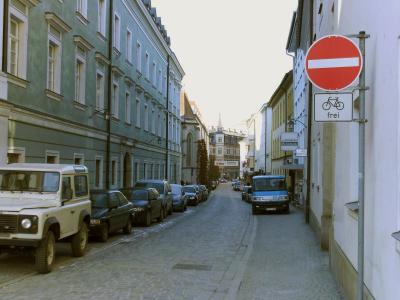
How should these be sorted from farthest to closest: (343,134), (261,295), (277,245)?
(277,245) → (343,134) → (261,295)

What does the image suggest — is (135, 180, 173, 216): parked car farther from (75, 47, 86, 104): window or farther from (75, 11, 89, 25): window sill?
(75, 11, 89, 25): window sill

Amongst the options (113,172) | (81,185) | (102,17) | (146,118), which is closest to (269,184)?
(113,172)

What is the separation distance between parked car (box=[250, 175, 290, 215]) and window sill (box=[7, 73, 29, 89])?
648 inches

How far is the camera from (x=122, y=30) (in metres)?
29.2

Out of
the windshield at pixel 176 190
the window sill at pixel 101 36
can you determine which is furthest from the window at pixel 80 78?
the windshield at pixel 176 190

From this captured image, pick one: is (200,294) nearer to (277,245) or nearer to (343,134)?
(343,134)

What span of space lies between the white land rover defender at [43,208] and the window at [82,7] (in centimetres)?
1085

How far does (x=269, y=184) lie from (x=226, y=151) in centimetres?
11996

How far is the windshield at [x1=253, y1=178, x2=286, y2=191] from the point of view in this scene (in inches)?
1195

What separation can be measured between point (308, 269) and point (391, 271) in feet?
20.8

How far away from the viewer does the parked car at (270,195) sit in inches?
1164

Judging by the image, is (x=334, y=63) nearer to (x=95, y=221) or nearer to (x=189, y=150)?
(x=95, y=221)

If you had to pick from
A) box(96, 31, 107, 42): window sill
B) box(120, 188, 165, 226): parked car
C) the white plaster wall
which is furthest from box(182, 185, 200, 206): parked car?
the white plaster wall

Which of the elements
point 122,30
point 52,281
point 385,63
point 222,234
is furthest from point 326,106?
point 122,30
